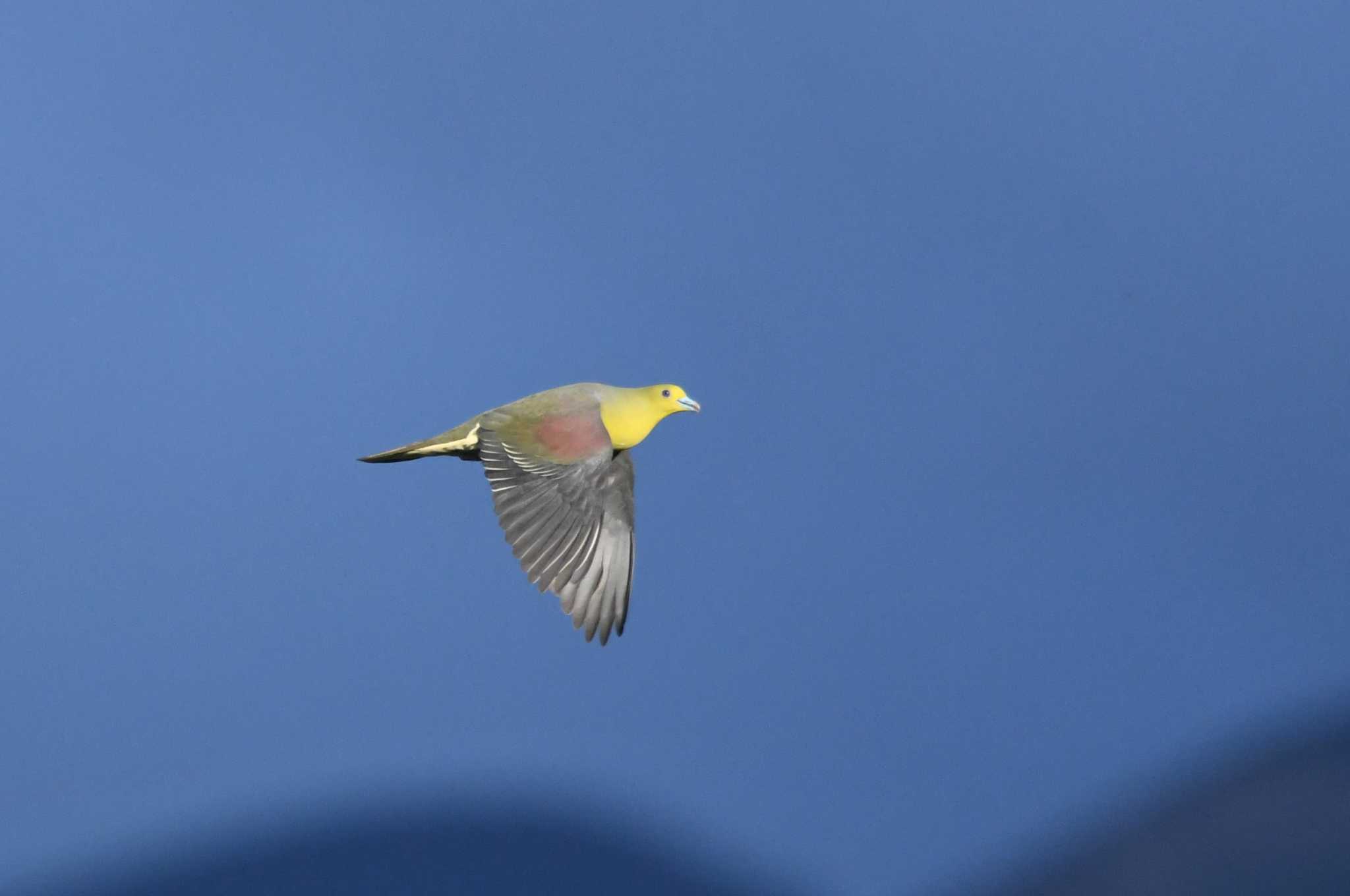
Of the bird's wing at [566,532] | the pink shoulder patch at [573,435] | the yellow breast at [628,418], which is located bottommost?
the bird's wing at [566,532]

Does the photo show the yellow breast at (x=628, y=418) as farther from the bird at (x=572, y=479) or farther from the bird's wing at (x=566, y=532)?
the bird's wing at (x=566, y=532)

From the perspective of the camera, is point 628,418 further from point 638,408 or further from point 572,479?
point 572,479

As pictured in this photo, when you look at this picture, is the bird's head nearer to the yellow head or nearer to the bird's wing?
the yellow head

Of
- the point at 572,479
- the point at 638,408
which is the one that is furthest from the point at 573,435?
the point at 638,408

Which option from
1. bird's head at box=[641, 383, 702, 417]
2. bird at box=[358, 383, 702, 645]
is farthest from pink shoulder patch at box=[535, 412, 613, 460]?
bird's head at box=[641, 383, 702, 417]

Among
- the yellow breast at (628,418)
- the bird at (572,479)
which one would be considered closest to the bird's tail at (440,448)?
the bird at (572,479)

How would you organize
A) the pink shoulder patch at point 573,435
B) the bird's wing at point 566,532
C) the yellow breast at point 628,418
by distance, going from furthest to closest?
1. the yellow breast at point 628,418
2. the pink shoulder patch at point 573,435
3. the bird's wing at point 566,532
